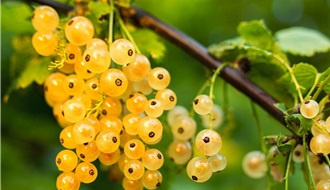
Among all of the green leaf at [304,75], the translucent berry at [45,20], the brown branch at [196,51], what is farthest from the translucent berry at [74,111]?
the green leaf at [304,75]

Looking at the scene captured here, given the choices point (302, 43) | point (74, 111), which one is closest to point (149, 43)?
point (74, 111)

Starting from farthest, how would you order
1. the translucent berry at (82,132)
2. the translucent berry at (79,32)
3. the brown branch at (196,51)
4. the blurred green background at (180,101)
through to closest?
the blurred green background at (180,101) → the brown branch at (196,51) → the translucent berry at (79,32) → the translucent berry at (82,132)

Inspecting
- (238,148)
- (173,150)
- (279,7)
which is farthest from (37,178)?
(279,7)

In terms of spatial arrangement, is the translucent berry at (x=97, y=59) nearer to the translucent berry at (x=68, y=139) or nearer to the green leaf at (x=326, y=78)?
the translucent berry at (x=68, y=139)

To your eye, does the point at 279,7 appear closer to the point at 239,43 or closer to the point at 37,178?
the point at 239,43

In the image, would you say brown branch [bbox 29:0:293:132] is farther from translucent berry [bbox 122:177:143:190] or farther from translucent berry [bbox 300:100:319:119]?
translucent berry [bbox 122:177:143:190]

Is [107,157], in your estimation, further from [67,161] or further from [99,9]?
[99,9]
